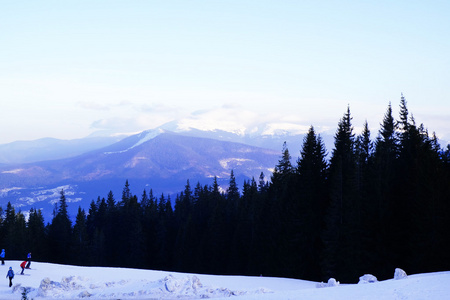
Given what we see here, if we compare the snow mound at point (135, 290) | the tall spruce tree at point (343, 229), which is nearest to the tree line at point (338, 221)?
the tall spruce tree at point (343, 229)

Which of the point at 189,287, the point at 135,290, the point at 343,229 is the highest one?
the point at 343,229

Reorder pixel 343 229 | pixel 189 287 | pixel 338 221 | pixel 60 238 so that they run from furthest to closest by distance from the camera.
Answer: pixel 60 238, pixel 338 221, pixel 343 229, pixel 189 287

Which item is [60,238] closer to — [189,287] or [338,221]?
[338,221]

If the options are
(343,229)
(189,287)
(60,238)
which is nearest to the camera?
(189,287)

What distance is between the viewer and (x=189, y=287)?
101ft

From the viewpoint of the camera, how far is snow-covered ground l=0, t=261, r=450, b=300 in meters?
21.1

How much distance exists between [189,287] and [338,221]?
2159 cm

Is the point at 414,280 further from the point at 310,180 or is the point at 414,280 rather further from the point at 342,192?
the point at 310,180

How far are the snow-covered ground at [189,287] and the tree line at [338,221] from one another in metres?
11.6

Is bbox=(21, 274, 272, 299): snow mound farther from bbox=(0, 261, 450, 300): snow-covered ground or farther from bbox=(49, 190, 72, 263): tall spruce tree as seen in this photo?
bbox=(49, 190, 72, 263): tall spruce tree

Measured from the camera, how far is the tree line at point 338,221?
1622 inches

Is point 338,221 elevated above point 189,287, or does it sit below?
above

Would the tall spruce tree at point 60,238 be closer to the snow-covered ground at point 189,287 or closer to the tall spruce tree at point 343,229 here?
the snow-covered ground at point 189,287

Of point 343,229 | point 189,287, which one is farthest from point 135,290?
point 343,229
